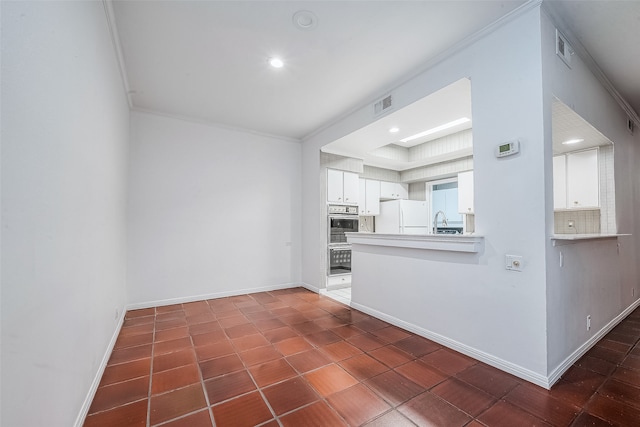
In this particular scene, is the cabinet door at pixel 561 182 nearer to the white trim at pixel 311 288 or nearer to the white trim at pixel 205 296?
the white trim at pixel 311 288

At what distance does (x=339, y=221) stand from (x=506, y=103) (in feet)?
10.8

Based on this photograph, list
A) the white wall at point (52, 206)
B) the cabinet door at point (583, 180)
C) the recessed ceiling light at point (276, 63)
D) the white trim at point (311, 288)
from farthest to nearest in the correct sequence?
the white trim at point (311, 288) < the cabinet door at point (583, 180) < the recessed ceiling light at point (276, 63) < the white wall at point (52, 206)

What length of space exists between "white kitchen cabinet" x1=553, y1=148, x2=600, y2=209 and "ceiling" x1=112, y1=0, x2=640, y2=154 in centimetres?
87

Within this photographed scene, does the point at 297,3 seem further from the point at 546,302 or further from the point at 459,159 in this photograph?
the point at 459,159

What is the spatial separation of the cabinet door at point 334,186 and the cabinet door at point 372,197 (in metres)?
1.19

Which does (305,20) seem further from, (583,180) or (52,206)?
(583,180)

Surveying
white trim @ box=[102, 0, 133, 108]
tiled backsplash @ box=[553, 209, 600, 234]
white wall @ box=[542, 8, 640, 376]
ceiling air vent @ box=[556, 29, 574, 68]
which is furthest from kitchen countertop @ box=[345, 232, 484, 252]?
white trim @ box=[102, 0, 133, 108]

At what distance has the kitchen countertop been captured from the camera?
240cm

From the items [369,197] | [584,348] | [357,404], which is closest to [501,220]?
[584,348]

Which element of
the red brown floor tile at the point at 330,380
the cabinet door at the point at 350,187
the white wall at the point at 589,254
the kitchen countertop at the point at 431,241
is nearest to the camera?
the red brown floor tile at the point at 330,380

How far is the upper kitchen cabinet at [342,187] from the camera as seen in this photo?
4961 millimetres

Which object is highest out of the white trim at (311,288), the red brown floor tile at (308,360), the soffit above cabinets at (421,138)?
the soffit above cabinets at (421,138)

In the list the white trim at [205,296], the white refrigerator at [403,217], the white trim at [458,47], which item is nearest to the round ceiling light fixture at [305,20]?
the white trim at [458,47]

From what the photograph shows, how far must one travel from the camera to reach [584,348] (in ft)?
8.18
